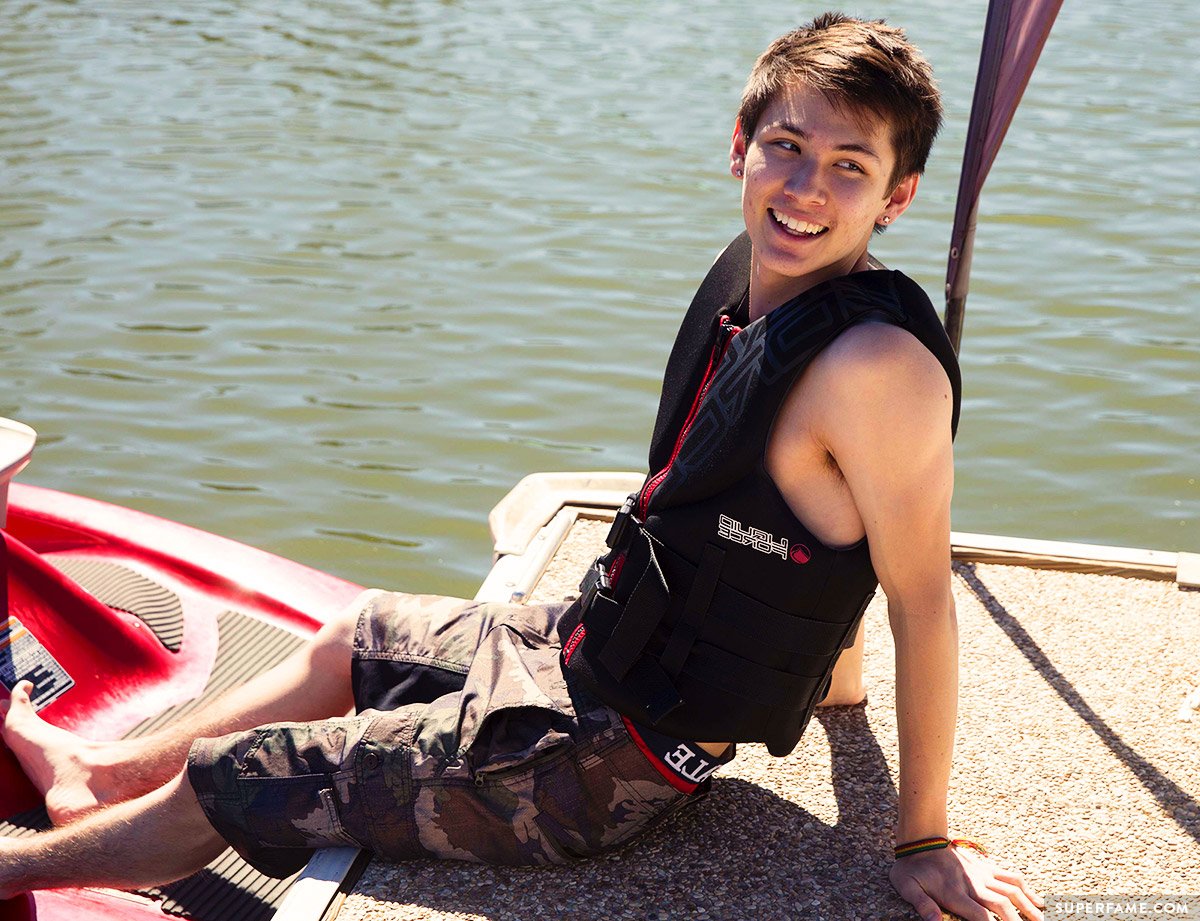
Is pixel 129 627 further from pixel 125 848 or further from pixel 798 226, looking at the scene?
pixel 798 226

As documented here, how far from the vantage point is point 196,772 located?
2.20 m

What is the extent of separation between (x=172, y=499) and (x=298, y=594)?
1.99 metres

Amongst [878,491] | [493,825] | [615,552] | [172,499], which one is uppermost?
[878,491]

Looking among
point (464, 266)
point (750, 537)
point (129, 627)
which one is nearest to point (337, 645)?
point (750, 537)

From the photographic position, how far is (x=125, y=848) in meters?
2.24

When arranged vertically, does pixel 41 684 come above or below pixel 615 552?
below

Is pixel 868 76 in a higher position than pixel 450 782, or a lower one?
higher

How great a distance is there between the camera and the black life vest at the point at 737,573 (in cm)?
197

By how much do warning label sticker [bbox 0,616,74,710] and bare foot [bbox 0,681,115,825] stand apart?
0.50ft

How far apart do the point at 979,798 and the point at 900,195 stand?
1.19m

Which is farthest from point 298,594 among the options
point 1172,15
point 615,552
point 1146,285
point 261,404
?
point 1172,15

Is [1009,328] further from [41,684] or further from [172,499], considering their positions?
[41,684]

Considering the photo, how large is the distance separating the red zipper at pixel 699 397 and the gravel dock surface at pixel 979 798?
64cm

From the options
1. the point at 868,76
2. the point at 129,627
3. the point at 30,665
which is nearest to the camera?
the point at 868,76
